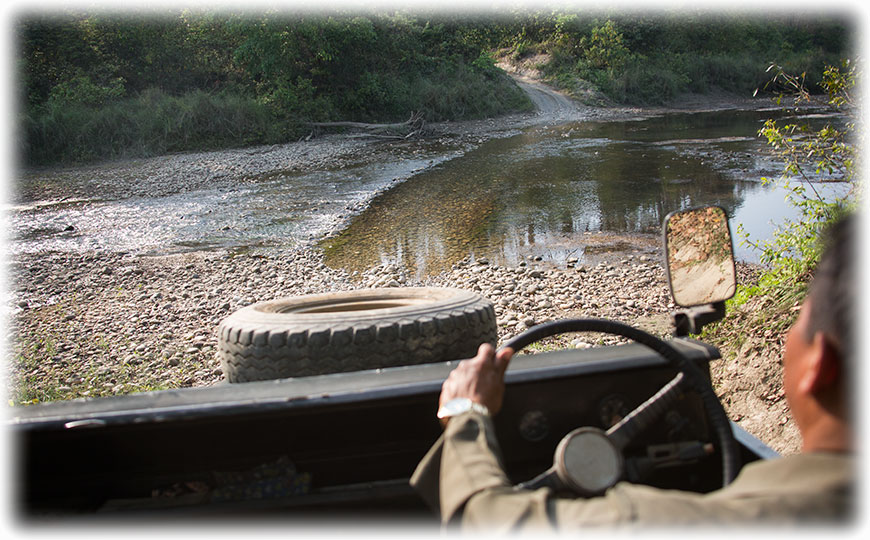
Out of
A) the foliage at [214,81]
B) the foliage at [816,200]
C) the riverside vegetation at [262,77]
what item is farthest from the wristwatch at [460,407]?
the foliage at [214,81]

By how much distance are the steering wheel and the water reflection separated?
6.15 m

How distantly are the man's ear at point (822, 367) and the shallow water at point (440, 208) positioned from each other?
6891 mm

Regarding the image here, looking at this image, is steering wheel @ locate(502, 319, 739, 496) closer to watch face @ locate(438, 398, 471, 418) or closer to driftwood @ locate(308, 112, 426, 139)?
watch face @ locate(438, 398, 471, 418)

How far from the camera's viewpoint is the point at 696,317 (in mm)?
2355

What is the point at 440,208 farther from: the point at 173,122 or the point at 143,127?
the point at 143,127

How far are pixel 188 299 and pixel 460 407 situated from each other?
19.8 feet

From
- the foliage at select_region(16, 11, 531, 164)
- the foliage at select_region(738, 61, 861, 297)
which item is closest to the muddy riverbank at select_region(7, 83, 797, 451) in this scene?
the foliage at select_region(738, 61, 861, 297)

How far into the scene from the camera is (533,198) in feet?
42.1

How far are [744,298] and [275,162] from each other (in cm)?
1720

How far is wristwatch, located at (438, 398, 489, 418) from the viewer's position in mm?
1621

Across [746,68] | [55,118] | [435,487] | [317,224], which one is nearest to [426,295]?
[435,487]

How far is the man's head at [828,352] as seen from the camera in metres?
1.13

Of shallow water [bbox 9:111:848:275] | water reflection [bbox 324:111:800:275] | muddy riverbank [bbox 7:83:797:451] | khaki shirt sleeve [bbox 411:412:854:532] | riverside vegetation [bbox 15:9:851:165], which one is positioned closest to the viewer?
khaki shirt sleeve [bbox 411:412:854:532]

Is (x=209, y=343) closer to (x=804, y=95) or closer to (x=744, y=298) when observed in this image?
(x=744, y=298)
